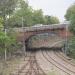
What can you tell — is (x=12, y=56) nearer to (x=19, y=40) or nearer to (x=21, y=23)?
(x=19, y=40)

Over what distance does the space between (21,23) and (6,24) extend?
15727 millimetres

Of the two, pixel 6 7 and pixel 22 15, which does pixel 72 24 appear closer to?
pixel 6 7

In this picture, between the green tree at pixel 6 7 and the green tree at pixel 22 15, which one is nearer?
the green tree at pixel 6 7

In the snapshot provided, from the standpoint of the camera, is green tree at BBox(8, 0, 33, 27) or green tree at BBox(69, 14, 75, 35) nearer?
green tree at BBox(69, 14, 75, 35)

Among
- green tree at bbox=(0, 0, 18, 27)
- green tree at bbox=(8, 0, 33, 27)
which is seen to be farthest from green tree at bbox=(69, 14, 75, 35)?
green tree at bbox=(8, 0, 33, 27)

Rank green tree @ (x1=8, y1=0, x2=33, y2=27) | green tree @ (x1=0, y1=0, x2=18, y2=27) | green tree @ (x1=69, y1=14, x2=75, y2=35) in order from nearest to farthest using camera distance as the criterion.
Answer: green tree @ (x1=0, y1=0, x2=18, y2=27)
green tree @ (x1=69, y1=14, x2=75, y2=35)
green tree @ (x1=8, y1=0, x2=33, y2=27)

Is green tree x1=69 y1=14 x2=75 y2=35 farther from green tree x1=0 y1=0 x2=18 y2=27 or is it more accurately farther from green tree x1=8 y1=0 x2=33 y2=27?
green tree x1=8 y1=0 x2=33 y2=27

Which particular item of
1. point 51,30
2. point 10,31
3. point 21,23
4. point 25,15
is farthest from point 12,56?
point 25,15

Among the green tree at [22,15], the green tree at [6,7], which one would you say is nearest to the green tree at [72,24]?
the green tree at [6,7]

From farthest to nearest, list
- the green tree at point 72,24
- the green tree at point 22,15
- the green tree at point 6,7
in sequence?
1. the green tree at point 22,15
2. the green tree at point 72,24
3. the green tree at point 6,7

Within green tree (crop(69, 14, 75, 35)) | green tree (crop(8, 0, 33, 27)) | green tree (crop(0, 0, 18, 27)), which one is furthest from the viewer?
green tree (crop(8, 0, 33, 27))

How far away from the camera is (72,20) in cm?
6038

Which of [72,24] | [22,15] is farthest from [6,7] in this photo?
[22,15]

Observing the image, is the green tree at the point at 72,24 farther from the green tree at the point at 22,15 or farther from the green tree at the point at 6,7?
the green tree at the point at 22,15
